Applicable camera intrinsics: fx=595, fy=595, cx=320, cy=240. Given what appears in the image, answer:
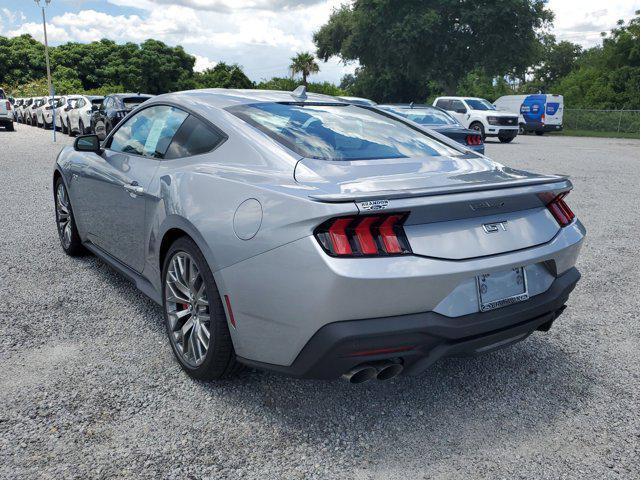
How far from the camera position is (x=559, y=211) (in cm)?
311

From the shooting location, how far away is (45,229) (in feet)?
22.1

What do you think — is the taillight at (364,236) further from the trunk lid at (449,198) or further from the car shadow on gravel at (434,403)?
the car shadow on gravel at (434,403)

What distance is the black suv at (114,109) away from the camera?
667 inches

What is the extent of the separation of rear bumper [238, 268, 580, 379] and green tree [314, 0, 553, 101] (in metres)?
38.0

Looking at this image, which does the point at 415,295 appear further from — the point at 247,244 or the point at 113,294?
the point at 113,294

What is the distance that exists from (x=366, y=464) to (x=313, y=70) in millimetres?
71176

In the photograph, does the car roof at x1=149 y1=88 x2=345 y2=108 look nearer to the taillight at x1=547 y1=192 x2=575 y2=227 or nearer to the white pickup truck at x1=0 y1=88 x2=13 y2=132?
the taillight at x1=547 y1=192 x2=575 y2=227

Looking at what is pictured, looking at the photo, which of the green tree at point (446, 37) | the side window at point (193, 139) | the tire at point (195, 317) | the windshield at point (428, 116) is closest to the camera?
the tire at point (195, 317)

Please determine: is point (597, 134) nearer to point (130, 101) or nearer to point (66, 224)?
point (130, 101)

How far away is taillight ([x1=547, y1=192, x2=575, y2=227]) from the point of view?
3051 millimetres

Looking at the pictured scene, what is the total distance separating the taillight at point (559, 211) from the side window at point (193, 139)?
1.76 meters

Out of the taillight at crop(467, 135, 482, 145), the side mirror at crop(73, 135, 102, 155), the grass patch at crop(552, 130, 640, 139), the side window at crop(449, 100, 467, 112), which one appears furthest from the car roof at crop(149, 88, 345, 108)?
the grass patch at crop(552, 130, 640, 139)

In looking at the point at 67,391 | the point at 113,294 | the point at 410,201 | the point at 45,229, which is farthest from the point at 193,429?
the point at 45,229

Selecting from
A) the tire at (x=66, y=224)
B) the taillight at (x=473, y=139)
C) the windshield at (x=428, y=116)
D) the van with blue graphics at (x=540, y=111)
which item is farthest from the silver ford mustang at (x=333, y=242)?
the van with blue graphics at (x=540, y=111)
